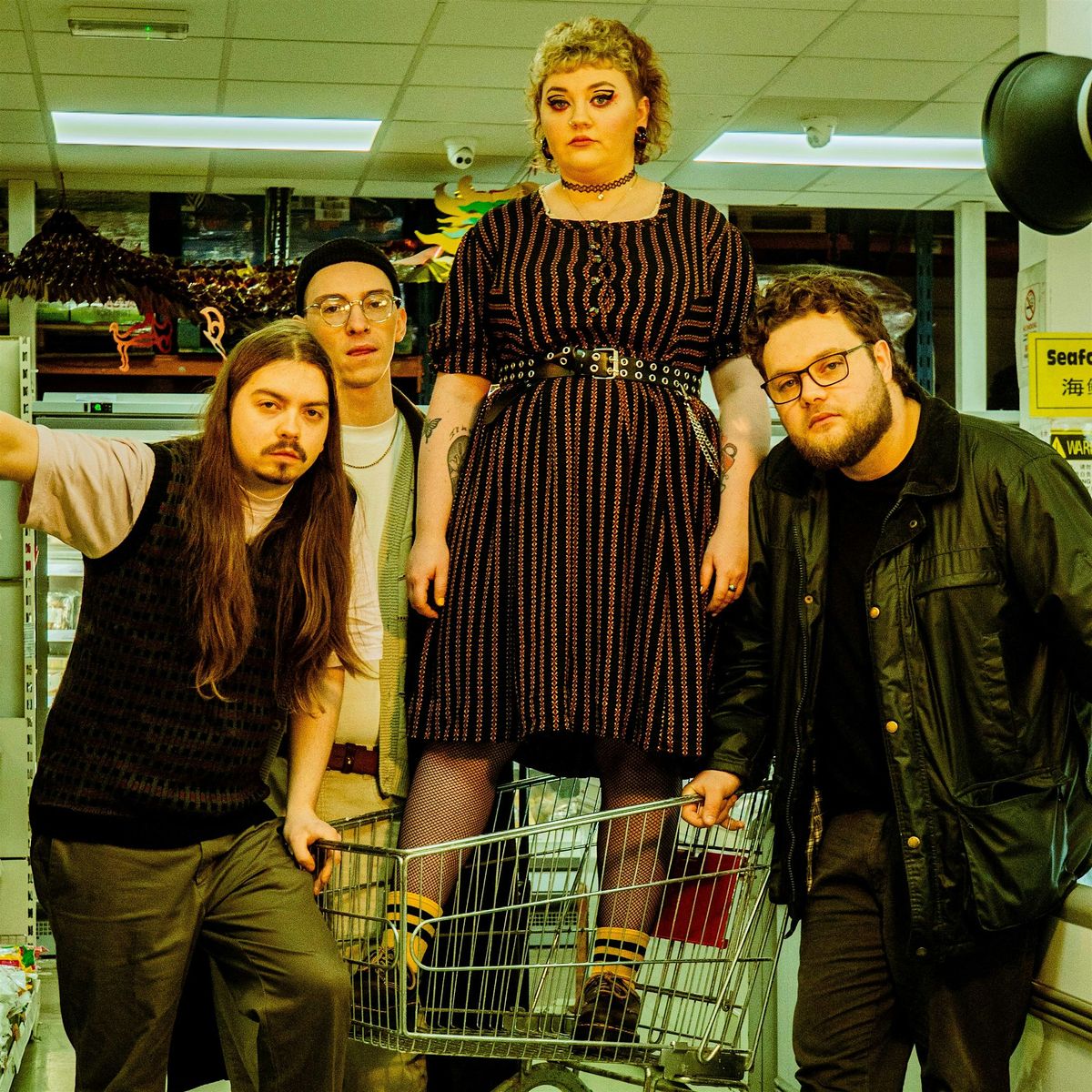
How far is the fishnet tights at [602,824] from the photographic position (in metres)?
2.29

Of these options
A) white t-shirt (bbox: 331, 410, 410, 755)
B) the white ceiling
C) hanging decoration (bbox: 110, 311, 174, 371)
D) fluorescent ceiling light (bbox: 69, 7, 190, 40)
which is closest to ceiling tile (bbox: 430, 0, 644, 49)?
the white ceiling

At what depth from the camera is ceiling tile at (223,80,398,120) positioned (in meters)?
6.97

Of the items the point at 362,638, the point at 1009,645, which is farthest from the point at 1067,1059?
the point at 362,638

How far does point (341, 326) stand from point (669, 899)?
118 cm

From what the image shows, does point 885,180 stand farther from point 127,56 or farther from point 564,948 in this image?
point 564,948

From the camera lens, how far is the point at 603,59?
7.77 feet

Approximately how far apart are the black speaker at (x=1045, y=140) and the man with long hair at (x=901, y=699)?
0.36 meters

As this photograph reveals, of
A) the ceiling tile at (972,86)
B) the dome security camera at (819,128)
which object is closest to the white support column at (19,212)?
the dome security camera at (819,128)

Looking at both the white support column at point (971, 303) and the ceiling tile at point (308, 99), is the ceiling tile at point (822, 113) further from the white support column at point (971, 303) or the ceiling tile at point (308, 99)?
the ceiling tile at point (308, 99)

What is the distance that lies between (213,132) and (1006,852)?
6.75m

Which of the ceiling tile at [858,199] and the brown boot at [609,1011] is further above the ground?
the ceiling tile at [858,199]

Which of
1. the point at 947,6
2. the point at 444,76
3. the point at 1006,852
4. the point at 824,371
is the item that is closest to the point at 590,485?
the point at 824,371

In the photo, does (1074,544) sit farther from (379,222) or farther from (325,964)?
(379,222)

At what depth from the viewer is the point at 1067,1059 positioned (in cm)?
216
